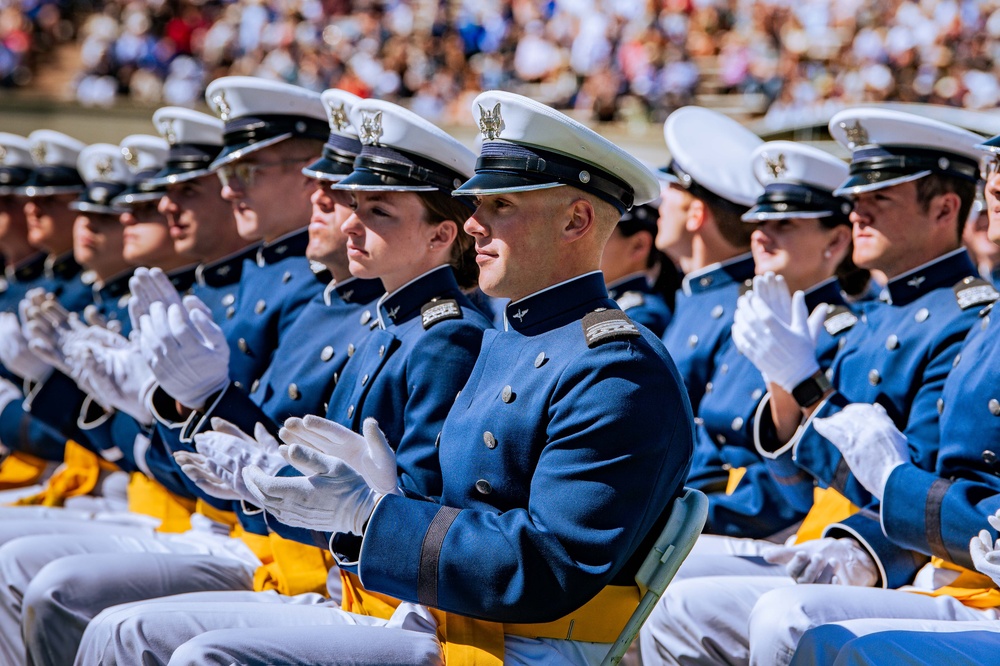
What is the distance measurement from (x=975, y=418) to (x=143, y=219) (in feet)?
12.4

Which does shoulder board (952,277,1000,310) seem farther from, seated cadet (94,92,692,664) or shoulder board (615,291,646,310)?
shoulder board (615,291,646,310)

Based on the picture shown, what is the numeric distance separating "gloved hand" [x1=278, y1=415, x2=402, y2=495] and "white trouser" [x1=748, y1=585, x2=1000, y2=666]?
1065mm

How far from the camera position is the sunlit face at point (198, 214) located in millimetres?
5188

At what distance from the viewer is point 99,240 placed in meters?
6.29

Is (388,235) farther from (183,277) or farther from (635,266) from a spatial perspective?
(183,277)

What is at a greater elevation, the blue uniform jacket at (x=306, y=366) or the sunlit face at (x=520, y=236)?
the sunlit face at (x=520, y=236)

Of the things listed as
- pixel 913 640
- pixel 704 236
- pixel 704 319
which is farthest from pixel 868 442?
pixel 704 236

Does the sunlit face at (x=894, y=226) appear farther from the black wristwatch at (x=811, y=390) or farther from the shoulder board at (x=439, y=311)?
the shoulder board at (x=439, y=311)

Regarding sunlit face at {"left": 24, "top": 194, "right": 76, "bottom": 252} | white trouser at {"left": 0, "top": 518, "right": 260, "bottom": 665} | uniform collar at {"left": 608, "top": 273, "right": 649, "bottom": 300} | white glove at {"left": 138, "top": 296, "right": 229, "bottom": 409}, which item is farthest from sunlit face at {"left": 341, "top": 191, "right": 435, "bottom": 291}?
sunlit face at {"left": 24, "top": 194, "right": 76, "bottom": 252}

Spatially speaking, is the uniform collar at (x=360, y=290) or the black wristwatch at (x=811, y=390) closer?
the black wristwatch at (x=811, y=390)

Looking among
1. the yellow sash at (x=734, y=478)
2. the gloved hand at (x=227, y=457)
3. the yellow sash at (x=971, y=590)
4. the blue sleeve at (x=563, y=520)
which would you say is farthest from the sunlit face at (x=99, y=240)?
the yellow sash at (x=971, y=590)

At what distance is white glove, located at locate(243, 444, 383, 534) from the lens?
8.89 ft

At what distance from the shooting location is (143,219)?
18.8 ft

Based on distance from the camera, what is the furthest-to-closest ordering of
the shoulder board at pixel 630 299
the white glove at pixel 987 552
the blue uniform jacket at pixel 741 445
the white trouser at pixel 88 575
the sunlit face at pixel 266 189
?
the shoulder board at pixel 630 299 < the sunlit face at pixel 266 189 < the blue uniform jacket at pixel 741 445 < the white trouser at pixel 88 575 < the white glove at pixel 987 552
